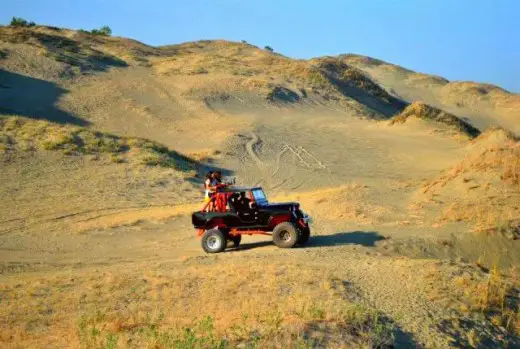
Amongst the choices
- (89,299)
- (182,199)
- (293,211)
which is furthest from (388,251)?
(182,199)

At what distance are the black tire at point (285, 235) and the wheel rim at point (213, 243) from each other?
4.33 feet

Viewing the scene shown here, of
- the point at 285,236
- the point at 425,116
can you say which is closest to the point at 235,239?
the point at 285,236

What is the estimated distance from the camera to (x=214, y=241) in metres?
14.8

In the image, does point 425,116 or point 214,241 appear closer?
point 214,241

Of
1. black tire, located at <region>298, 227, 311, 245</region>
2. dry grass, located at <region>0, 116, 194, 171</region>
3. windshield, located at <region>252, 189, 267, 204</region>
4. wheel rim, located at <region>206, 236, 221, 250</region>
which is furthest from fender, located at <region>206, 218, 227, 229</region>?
dry grass, located at <region>0, 116, 194, 171</region>

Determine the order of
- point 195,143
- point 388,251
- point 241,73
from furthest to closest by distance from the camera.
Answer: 1. point 241,73
2. point 195,143
3. point 388,251

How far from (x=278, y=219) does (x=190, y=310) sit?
5.28m

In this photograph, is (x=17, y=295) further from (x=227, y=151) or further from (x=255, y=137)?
(x=255, y=137)

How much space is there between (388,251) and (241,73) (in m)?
42.4

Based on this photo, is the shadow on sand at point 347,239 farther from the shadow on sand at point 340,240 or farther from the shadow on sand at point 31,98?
the shadow on sand at point 31,98

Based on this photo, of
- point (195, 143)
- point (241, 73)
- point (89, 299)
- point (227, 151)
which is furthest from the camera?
point (241, 73)

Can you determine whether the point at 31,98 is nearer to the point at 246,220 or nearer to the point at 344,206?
the point at 344,206

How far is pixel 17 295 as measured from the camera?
428 inches

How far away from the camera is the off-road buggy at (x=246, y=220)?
14.4 meters
